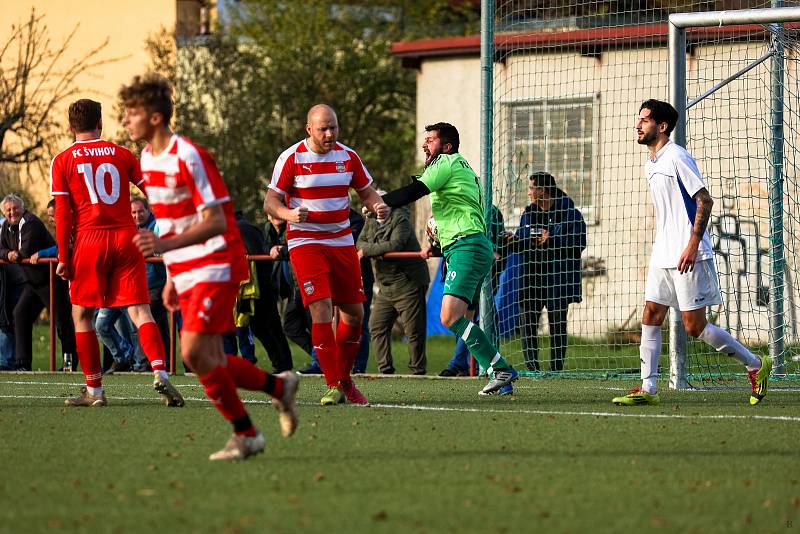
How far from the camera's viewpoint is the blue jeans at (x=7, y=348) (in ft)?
52.4

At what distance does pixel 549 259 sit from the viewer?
13.7 meters

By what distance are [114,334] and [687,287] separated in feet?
23.7

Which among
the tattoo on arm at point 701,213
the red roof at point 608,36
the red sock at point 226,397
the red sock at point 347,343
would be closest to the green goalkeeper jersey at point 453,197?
the red sock at point 347,343

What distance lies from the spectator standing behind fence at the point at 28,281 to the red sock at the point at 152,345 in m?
6.02

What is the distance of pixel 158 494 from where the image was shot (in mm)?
5555

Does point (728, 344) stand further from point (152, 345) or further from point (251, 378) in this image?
point (251, 378)

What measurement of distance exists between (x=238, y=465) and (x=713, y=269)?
442 centimetres

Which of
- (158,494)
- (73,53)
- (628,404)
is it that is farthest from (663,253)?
(73,53)

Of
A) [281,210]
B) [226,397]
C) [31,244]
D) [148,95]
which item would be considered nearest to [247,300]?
[31,244]

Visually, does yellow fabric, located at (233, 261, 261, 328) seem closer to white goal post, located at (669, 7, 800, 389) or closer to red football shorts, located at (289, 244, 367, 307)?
red football shorts, located at (289, 244, 367, 307)

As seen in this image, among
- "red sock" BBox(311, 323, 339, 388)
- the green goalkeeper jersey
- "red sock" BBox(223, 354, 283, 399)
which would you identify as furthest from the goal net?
"red sock" BBox(223, 354, 283, 399)

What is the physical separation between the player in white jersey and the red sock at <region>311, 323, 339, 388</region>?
2002mm

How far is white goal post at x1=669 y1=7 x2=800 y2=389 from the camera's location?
35.6 feet

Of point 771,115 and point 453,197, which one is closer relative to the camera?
point 453,197
